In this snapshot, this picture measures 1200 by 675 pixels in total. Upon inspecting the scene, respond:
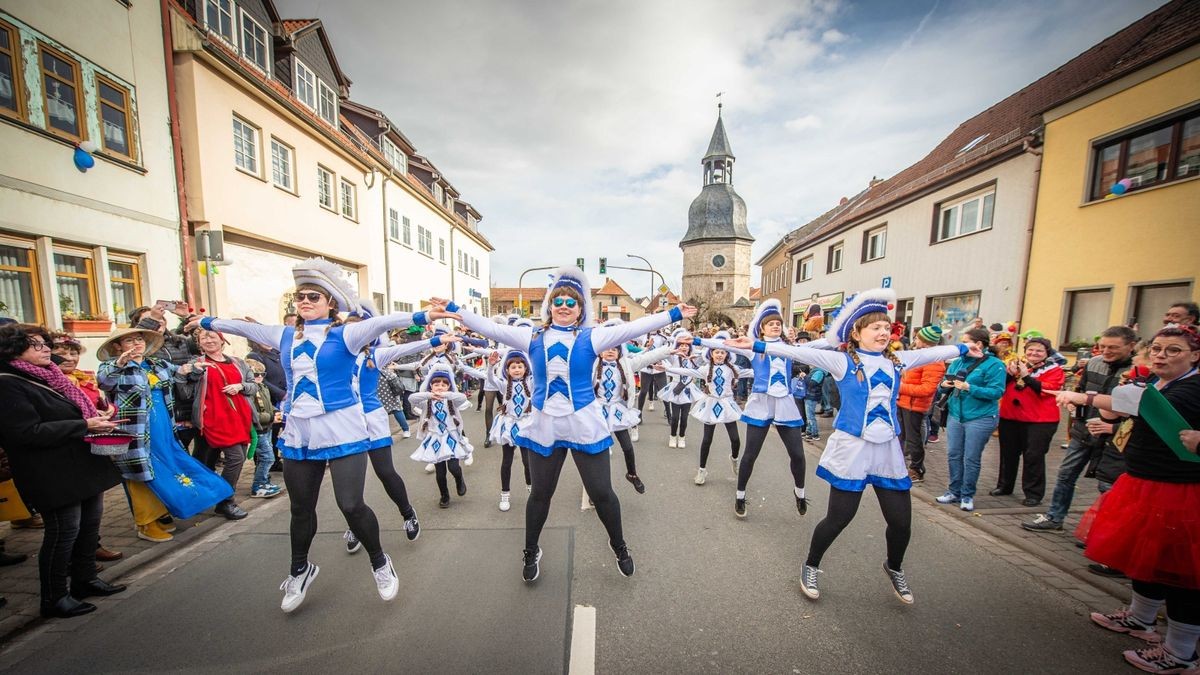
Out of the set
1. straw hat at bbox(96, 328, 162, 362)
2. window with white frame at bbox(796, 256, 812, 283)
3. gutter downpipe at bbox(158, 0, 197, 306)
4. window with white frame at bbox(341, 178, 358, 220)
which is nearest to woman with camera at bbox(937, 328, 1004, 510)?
straw hat at bbox(96, 328, 162, 362)

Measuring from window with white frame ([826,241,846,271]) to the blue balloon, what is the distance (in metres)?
22.5

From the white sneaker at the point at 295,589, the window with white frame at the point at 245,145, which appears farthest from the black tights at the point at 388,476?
the window with white frame at the point at 245,145

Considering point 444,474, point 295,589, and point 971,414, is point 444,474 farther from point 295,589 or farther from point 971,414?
point 971,414

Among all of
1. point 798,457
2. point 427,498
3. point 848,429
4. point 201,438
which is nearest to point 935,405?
point 798,457

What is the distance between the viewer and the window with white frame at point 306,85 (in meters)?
12.7

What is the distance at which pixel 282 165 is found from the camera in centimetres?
1153

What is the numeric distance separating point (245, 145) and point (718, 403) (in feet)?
40.5

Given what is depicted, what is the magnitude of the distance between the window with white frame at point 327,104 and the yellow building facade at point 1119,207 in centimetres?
1995

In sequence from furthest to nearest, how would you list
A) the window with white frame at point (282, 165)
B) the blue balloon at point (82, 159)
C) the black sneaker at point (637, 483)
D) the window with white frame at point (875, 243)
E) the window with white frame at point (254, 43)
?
1. the window with white frame at point (875, 243)
2. the window with white frame at point (282, 165)
3. the window with white frame at point (254, 43)
4. the blue balloon at point (82, 159)
5. the black sneaker at point (637, 483)

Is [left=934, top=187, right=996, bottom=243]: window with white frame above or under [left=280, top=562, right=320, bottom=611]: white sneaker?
above

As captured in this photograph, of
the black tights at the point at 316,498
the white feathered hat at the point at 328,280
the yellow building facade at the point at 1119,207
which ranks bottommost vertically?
the black tights at the point at 316,498

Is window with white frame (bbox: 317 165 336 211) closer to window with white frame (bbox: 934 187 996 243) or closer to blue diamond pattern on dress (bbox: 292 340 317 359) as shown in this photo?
blue diamond pattern on dress (bbox: 292 340 317 359)

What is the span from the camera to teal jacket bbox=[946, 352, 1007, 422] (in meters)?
4.43

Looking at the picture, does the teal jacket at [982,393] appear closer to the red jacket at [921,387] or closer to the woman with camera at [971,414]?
the woman with camera at [971,414]
